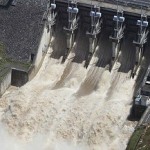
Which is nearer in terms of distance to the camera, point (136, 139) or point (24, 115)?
point (136, 139)

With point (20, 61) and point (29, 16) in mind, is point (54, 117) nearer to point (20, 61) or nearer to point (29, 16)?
point (20, 61)

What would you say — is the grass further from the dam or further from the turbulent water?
the turbulent water

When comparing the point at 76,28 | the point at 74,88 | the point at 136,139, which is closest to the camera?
the point at 136,139

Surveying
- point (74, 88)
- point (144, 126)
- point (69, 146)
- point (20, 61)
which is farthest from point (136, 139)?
point (20, 61)

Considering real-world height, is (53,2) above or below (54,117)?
above

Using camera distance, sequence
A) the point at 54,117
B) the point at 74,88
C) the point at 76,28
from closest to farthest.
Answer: the point at 54,117 < the point at 74,88 < the point at 76,28

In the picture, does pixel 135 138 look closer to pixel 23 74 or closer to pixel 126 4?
pixel 23 74

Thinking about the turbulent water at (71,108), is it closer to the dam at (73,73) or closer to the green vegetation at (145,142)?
the dam at (73,73)
